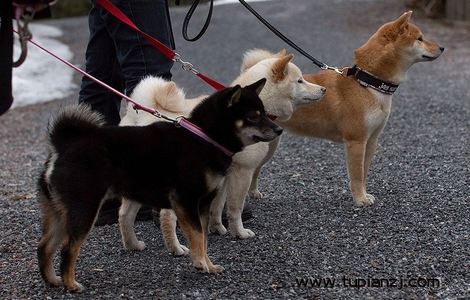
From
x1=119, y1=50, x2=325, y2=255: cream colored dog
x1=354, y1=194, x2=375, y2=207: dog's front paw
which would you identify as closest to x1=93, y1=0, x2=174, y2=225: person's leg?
x1=119, y1=50, x2=325, y2=255: cream colored dog

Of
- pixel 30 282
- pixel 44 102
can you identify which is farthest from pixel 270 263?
pixel 44 102

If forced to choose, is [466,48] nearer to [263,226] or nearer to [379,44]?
[379,44]

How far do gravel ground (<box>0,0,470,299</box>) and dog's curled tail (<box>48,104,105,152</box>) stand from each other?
25.0 inches

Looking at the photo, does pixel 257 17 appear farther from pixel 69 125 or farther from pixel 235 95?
pixel 69 125

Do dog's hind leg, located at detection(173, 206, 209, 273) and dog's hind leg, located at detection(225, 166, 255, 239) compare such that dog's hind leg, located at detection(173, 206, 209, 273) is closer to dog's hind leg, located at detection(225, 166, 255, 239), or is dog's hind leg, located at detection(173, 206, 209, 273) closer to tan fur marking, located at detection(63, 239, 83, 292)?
tan fur marking, located at detection(63, 239, 83, 292)

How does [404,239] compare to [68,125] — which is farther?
[404,239]

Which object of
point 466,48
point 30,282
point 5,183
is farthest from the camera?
point 466,48

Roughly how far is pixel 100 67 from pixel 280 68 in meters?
1.07

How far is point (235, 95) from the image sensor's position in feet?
10.3

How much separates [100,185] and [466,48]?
30.6ft

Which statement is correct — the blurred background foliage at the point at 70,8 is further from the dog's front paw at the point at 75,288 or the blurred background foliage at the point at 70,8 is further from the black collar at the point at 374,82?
the dog's front paw at the point at 75,288

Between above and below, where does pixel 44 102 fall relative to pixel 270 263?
below

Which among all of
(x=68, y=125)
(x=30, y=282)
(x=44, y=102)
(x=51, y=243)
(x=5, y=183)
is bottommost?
(x=44, y=102)

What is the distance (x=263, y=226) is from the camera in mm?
4012
